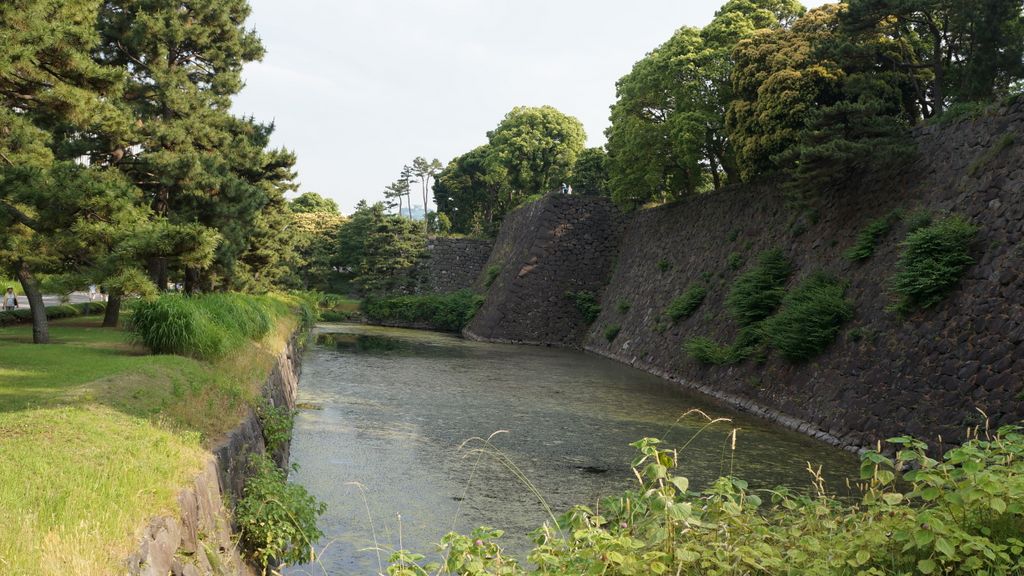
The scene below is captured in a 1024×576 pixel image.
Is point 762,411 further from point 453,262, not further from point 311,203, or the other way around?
point 311,203

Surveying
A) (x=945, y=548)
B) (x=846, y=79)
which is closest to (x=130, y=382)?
(x=945, y=548)

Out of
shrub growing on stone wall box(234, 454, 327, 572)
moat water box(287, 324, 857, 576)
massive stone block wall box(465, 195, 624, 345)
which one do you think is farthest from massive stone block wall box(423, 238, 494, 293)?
shrub growing on stone wall box(234, 454, 327, 572)

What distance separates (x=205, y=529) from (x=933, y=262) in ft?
41.4

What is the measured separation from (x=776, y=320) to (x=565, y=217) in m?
23.8

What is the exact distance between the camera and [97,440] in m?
6.07

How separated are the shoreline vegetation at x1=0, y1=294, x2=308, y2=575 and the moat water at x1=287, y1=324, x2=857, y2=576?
4.74 ft

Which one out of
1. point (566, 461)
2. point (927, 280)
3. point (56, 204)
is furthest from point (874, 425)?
point (56, 204)

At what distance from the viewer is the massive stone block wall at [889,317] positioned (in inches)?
433

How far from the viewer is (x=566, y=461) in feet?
37.2

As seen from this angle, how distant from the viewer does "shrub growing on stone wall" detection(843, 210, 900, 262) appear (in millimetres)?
15609

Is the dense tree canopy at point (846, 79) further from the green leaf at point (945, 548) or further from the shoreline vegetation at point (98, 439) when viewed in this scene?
the green leaf at point (945, 548)

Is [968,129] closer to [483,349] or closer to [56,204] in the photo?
[56,204]

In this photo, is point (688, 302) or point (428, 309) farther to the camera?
point (428, 309)

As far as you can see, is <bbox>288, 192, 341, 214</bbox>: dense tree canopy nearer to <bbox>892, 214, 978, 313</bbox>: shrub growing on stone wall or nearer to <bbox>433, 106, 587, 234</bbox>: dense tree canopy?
<bbox>433, 106, 587, 234</bbox>: dense tree canopy
